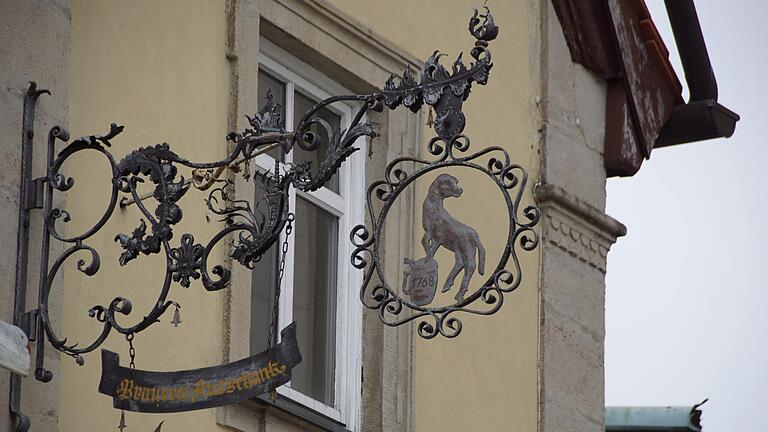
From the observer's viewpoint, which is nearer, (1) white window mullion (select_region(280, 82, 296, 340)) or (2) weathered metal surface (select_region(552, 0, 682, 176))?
(1) white window mullion (select_region(280, 82, 296, 340))

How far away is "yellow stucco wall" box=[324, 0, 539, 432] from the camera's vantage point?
36.1 feet

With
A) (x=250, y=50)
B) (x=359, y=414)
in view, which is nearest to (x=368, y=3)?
(x=250, y=50)

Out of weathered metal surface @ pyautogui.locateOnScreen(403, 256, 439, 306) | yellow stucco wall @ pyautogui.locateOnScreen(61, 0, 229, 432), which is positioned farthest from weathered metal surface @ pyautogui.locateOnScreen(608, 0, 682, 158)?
weathered metal surface @ pyautogui.locateOnScreen(403, 256, 439, 306)

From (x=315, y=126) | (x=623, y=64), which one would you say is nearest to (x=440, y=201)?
(x=315, y=126)

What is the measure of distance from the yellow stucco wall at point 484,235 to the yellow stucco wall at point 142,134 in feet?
3.69

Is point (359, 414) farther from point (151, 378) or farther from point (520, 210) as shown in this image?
point (151, 378)

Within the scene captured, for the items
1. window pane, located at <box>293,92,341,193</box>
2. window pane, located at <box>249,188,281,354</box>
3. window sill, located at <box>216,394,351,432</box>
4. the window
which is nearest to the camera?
window sill, located at <box>216,394,351,432</box>

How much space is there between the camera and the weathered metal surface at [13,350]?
25.8 ft

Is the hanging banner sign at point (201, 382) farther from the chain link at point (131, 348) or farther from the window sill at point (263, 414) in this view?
the window sill at point (263, 414)

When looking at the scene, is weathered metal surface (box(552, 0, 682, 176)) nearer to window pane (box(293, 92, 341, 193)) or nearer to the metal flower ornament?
window pane (box(293, 92, 341, 193))

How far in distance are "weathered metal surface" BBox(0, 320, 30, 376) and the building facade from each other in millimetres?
425

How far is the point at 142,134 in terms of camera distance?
30.9 ft

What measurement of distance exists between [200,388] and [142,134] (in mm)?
1732

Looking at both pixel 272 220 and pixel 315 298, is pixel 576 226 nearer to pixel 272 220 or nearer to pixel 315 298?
pixel 315 298
